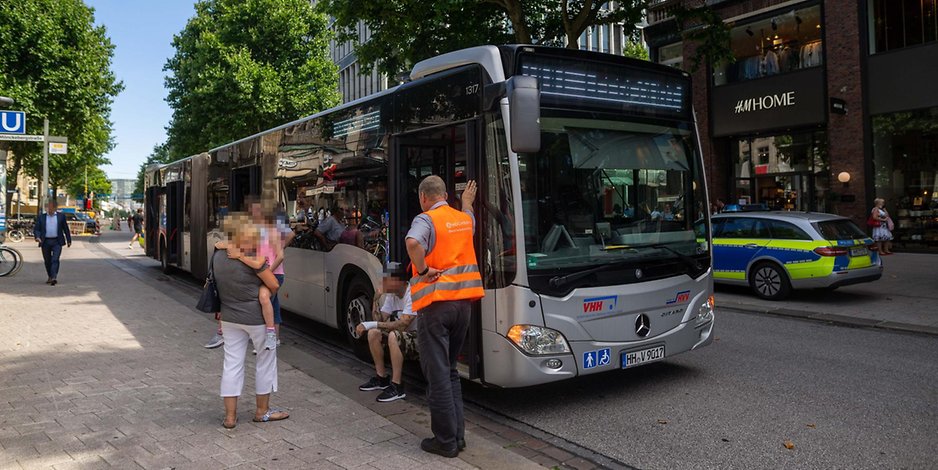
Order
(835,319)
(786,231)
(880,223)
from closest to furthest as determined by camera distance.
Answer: (835,319) → (786,231) → (880,223)

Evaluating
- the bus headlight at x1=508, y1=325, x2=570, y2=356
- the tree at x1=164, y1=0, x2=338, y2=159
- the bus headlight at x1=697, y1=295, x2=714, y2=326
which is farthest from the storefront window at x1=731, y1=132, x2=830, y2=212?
the tree at x1=164, y1=0, x2=338, y2=159

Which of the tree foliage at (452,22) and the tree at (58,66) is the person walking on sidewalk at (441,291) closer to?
the tree foliage at (452,22)

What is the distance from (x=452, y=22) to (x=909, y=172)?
507 inches

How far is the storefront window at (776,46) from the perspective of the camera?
19.3m

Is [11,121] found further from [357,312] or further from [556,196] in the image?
[556,196]

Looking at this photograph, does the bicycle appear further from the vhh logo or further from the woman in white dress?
the woman in white dress

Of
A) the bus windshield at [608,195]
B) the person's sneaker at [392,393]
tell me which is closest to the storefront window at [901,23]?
the bus windshield at [608,195]

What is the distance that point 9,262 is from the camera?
48.9 feet

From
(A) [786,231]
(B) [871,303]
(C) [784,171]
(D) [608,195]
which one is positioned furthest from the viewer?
(C) [784,171]

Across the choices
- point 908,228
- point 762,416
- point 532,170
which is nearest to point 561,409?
point 762,416

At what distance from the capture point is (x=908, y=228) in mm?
17750

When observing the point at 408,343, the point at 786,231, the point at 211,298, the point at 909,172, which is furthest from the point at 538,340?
the point at 909,172

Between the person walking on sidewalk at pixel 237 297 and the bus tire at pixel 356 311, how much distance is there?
1.86 meters

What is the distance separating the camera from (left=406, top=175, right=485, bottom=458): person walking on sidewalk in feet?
13.3
